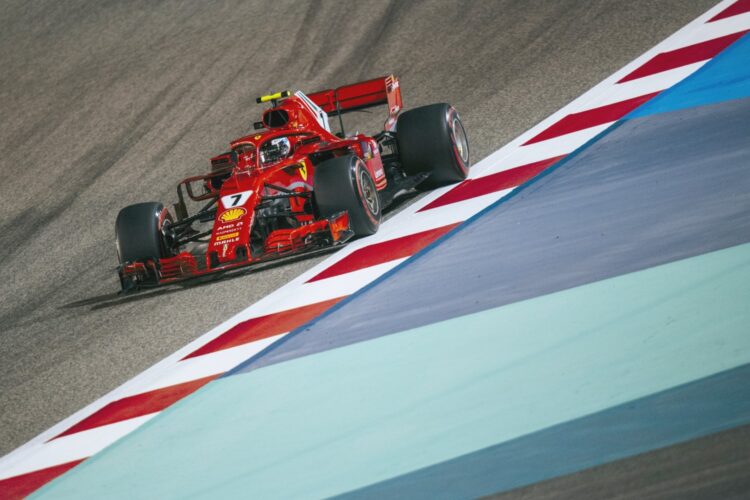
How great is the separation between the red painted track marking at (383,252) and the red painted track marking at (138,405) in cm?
141

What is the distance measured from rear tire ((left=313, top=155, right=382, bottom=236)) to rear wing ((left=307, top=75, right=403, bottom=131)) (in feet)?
5.35

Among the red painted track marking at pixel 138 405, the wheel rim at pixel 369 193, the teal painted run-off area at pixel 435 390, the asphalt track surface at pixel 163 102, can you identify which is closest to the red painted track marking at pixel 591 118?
the asphalt track surface at pixel 163 102

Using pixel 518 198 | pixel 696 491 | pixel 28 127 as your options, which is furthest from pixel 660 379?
pixel 28 127

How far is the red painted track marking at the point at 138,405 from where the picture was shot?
4.72 meters

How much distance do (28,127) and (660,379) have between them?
10694 mm

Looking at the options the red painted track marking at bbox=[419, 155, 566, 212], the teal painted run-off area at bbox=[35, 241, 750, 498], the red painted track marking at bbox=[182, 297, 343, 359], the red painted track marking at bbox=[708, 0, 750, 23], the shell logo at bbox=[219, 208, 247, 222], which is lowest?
the teal painted run-off area at bbox=[35, 241, 750, 498]

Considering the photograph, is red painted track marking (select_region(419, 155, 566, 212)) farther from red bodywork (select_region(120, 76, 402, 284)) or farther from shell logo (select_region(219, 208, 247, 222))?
shell logo (select_region(219, 208, 247, 222))

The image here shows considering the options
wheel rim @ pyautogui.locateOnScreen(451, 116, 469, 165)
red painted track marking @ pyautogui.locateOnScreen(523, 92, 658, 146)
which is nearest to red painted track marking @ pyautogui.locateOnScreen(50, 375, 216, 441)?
wheel rim @ pyautogui.locateOnScreen(451, 116, 469, 165)

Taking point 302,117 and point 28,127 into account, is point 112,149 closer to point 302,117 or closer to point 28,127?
point 28,127

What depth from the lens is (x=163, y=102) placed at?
12.2m

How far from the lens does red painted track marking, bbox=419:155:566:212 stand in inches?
271

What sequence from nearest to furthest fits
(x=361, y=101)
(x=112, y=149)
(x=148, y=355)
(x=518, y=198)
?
(x=148, y=355), (x=518, y=198), (x=361, y=101), (x=112, y=149)

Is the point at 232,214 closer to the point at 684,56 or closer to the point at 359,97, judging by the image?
the point at 359,97

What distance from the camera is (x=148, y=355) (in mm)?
5684
